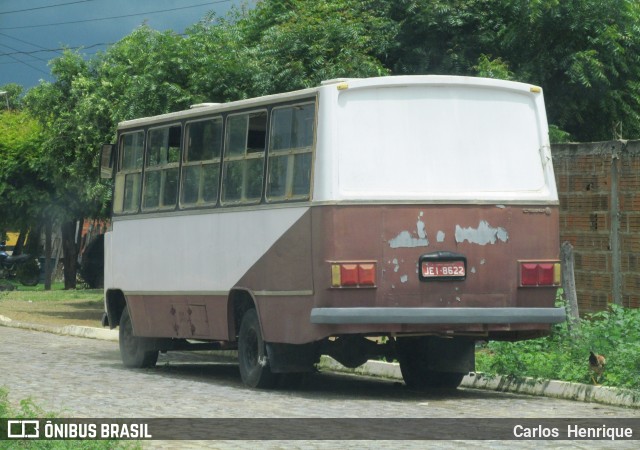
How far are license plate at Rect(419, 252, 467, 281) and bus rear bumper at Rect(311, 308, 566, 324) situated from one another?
0.32 metres

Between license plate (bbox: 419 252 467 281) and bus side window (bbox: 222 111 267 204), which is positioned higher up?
bus side window (bbox: 222 111 267 204)

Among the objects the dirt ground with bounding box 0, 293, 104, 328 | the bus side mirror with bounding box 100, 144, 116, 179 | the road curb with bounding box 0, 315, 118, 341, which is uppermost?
the bus side mirror with bounding box 100, 144, 116, 179

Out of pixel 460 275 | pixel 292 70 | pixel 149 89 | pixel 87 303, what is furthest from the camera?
pixel 87 303

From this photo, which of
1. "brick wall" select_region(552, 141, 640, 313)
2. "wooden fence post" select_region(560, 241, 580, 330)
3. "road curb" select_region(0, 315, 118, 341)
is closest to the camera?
"wooden fence post" select_region(560, 241, 580, 330)

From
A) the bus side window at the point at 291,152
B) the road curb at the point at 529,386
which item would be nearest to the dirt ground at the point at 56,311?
the road curb at the point at 529,386

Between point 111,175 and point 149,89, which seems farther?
point 149,89

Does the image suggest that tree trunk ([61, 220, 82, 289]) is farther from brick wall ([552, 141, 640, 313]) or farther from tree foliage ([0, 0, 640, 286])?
brick wall ([552, 141, 640, 313])

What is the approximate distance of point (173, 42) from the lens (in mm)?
23562

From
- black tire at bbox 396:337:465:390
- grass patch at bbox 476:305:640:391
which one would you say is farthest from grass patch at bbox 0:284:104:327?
grass patch at bbox 476:305:640:391

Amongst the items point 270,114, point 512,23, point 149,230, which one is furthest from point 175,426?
point 512,23

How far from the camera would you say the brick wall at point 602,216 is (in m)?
16.2

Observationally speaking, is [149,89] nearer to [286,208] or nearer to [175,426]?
[286,208]

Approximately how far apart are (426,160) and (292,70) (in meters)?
7.88

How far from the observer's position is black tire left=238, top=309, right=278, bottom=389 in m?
14.8
